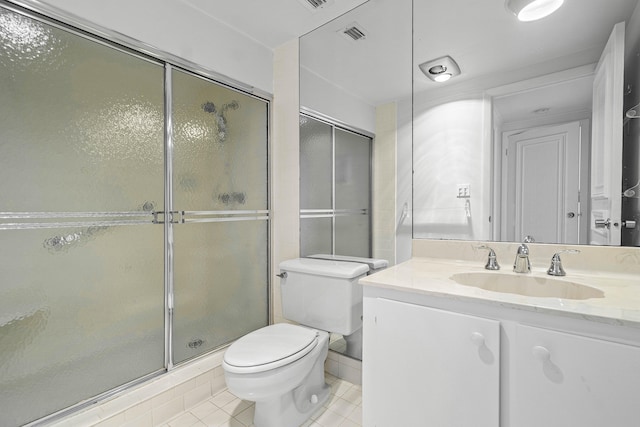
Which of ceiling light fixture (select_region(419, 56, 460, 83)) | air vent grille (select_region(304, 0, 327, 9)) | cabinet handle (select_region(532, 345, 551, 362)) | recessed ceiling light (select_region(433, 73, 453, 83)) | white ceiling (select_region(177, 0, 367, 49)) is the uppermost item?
air vent grille (select_region(304, 0, 327, 9))

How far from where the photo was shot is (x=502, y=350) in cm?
88

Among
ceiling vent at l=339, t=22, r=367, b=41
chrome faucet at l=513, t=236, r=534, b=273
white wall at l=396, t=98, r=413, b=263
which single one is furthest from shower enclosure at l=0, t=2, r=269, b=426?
chrome faucet at l=513, t=236, r=534, b=273

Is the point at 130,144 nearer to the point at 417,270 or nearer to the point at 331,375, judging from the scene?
the point at 417,270

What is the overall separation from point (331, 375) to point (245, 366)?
0.89 meters

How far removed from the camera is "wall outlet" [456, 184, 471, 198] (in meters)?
1.46

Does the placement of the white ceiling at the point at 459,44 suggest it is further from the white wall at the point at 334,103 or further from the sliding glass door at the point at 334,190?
the sliding glass door at the point at 334,190

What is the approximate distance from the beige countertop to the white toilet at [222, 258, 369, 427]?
43 centimetres

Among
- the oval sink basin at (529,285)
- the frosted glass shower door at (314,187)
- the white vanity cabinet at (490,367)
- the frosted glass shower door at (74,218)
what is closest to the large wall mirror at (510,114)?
the oval sink basin at (529,285)

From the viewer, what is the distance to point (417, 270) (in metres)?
1.29

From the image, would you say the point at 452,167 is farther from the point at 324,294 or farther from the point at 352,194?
the point at 324,294

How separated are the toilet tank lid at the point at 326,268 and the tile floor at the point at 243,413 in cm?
73

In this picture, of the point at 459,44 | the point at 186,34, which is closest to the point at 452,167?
the point at 459,44

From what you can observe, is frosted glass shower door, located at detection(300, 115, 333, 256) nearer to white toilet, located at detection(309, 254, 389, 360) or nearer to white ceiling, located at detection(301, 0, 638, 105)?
white toilet, located at detection(309, 254, 389, 360)

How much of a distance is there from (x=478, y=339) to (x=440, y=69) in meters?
1.32
